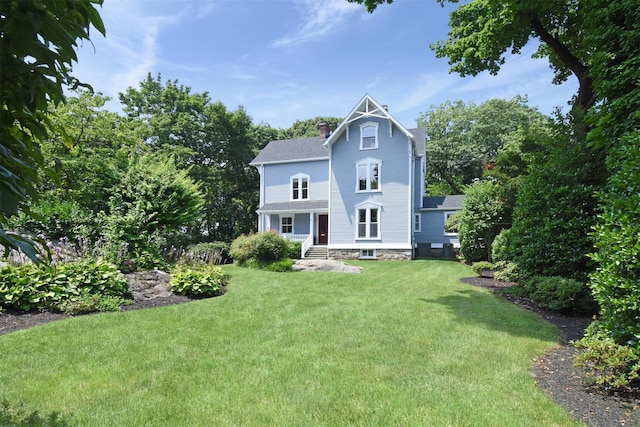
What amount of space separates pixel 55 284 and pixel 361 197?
16.7 m

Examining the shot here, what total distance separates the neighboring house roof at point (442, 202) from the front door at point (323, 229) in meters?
7.07

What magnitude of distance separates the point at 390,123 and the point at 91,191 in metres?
15.8

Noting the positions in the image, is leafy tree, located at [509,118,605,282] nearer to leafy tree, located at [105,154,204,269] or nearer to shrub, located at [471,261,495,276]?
shrub, located at [471,261,495,276]

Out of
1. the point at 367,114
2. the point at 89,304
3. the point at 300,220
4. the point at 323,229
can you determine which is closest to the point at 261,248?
the point at 89,304

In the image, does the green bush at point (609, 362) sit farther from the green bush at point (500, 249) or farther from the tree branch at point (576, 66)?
the green bush at point (500, 249)

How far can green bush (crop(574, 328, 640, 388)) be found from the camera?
134 inches

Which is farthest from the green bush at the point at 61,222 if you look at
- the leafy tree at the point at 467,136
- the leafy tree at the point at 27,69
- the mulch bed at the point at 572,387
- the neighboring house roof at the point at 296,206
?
the leafy tree at the point at 467,136

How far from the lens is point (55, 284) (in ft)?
20.9

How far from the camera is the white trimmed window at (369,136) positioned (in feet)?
68.6

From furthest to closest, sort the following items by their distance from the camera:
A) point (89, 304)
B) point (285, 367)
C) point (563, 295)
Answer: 1. point (563, 295)
2. point (89, 304)
3. point (285, 367)

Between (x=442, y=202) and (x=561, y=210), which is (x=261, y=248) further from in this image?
(x=442, y=202)

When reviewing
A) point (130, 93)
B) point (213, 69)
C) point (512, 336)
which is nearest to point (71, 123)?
point (213, 69)

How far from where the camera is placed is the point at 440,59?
11477mm

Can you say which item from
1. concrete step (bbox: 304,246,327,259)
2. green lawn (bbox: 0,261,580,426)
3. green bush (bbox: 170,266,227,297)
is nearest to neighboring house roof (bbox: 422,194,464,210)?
concrete step (bbox: 304,246,327,259)
